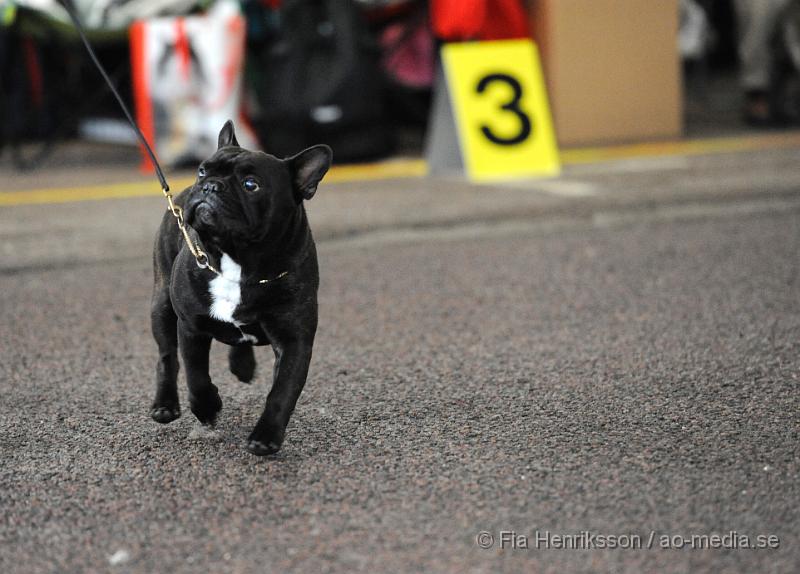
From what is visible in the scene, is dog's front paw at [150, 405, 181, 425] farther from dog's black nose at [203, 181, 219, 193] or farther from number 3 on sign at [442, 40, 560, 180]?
number 3 on sign at [442, 40, 560, 180]

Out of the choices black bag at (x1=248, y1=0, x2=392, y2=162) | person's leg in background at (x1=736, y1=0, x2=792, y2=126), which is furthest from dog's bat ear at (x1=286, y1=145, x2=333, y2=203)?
person's leg in background at (x1=736, y1=0, x2=792, y2=126)

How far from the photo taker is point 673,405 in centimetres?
304

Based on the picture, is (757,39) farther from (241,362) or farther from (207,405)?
(207,405)

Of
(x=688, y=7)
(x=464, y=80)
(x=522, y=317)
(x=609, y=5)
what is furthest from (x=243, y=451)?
(x=688, y=7)

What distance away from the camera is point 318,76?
23.9ft

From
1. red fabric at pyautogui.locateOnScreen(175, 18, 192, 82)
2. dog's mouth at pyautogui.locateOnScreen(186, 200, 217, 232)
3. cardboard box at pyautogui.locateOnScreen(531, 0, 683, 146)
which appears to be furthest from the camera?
cardboard box at pyautogui.locateOnScreen(531, 0, 683, 146)

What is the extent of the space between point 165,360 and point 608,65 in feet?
18.1

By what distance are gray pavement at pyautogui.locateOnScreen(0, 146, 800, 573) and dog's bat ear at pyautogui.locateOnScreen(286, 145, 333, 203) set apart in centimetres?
64

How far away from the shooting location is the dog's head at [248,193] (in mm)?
2525

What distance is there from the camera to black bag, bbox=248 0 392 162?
7.25 metres

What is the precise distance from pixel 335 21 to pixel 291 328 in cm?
491

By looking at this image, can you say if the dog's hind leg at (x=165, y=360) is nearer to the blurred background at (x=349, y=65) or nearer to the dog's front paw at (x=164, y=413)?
the dog's front paw at (x=164, y=413)

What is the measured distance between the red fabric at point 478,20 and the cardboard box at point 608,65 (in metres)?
0.23

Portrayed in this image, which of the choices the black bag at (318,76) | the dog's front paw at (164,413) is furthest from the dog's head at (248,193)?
the black bag at (318,76)
